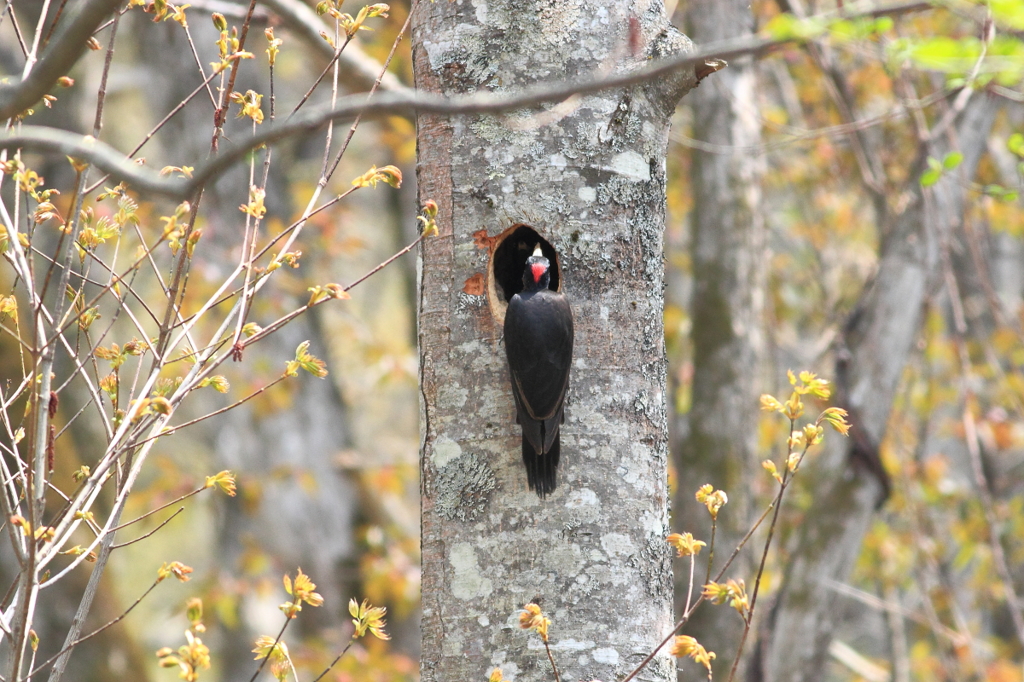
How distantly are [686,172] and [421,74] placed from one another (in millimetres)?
5255

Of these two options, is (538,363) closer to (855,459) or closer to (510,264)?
(510,264)

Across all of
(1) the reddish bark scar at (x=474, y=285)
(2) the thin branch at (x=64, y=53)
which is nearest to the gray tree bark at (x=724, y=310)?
(1) the reddish bark scar at (x=474, y=285)

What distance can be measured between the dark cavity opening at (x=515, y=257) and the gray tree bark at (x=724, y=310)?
2256 mm

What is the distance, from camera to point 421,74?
8.57ft

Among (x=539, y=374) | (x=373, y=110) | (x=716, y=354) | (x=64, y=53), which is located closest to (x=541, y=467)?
(x=539, y=374)

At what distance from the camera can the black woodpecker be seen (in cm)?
224

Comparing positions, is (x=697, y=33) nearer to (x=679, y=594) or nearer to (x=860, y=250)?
(x=679, y=594)

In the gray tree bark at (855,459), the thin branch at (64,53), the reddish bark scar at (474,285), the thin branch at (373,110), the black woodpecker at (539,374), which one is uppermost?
the thin branch at (64,53)

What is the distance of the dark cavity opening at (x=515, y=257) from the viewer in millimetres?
2490

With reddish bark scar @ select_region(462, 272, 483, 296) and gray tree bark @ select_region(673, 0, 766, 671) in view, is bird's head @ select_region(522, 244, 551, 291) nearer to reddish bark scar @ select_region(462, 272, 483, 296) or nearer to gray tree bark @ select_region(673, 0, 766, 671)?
reddish bark scar @ select_region(462, 272, 483, 296)

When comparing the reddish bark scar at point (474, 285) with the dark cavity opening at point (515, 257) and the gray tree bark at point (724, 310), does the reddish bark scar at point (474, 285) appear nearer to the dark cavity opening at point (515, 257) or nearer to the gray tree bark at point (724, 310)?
the dark cavity opening at point (515, 257)

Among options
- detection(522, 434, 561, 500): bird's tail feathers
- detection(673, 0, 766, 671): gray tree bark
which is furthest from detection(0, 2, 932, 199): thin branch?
detection(673, 0, 766, 671): gray tree bark

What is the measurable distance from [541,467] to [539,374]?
221 millimetres

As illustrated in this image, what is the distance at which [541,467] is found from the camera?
7.45 feet
